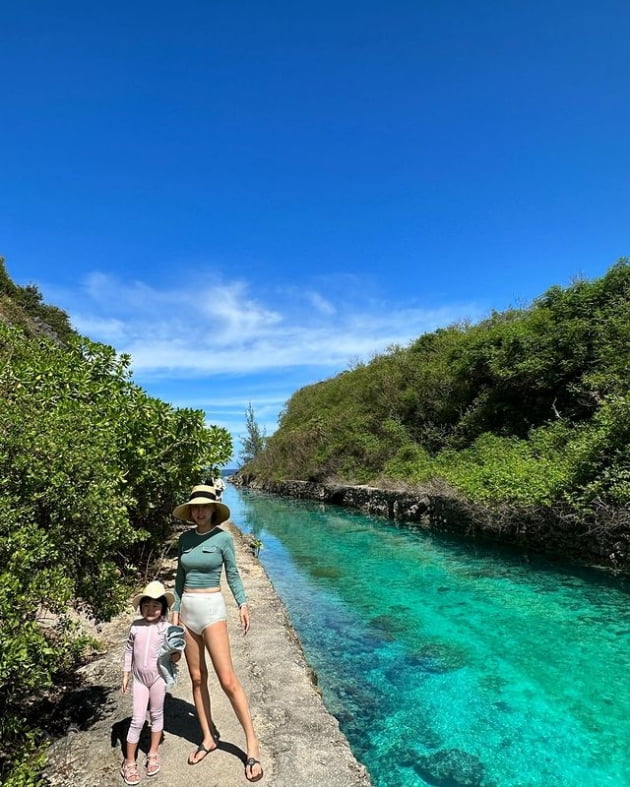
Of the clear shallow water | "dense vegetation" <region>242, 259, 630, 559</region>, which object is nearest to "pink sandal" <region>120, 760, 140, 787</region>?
the clear shallow water

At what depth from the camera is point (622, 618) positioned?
792 centimetres

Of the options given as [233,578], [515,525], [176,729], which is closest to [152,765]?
[176,729]

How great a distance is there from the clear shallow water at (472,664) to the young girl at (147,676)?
88.8 inches

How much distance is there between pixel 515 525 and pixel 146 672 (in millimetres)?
11471

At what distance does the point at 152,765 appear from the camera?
3281mm

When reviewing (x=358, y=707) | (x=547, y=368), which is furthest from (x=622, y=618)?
(x=547, y=368)

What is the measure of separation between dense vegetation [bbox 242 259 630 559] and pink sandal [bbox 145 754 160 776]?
946 centimetres

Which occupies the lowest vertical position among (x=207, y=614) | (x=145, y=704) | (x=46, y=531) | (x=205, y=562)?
(x=145, y=704)

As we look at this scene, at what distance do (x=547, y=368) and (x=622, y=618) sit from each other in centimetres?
1190

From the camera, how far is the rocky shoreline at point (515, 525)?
399 inches

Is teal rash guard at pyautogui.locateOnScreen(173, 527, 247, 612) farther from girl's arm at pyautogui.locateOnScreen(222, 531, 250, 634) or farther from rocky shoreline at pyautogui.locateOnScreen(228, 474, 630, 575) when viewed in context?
rocky shoreline at pyautogui.locateOnScreen(228, 474, 630, 575)

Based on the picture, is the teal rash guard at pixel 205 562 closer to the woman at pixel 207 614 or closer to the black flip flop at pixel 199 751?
the woman at pixel 207 614

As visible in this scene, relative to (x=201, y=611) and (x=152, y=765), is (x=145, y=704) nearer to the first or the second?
(x=152, y=765)

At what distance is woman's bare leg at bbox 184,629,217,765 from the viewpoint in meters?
3.40
